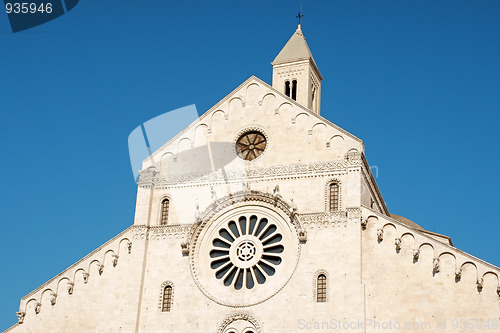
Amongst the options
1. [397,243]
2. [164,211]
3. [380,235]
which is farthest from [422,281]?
[164,211]

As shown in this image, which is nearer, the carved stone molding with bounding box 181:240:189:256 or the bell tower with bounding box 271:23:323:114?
the carved stone molding with bounding box 181:240:189:256

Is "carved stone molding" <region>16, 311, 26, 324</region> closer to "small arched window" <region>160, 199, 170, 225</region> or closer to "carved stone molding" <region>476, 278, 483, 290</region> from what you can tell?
"small arched window" <region>160, 199, 170, 225</region>

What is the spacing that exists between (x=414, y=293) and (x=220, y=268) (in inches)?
364

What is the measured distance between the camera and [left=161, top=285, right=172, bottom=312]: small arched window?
35.8m

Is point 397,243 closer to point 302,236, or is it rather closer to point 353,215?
point 353,215

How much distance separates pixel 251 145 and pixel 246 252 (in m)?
5.72

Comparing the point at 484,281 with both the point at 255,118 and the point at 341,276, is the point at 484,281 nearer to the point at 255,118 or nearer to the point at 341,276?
the point at 341,276

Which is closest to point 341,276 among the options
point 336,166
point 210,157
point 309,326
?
point 309,326

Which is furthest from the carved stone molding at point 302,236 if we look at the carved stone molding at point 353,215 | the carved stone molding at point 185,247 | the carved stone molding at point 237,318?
the carved stone molding at point 185,247

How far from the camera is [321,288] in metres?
33.8

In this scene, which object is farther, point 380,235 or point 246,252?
point 246,252

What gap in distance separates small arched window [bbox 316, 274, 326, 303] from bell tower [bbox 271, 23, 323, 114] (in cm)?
1462

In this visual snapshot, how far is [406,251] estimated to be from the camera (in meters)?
33.1

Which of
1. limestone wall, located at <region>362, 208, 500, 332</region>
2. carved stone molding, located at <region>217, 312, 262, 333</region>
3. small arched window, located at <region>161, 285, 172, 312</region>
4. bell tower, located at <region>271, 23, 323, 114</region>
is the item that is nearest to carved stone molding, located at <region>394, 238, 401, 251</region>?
limestone wall, located at <region>362, 208, 500, 332</region>
